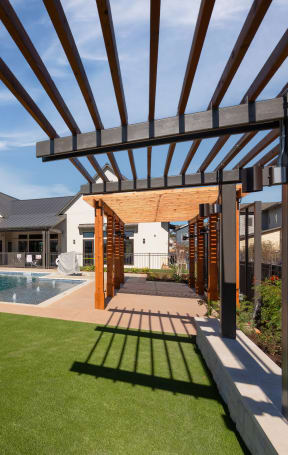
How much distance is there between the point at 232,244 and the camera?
4.31 metres

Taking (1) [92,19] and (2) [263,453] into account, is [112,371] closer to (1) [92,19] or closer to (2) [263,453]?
(2) [263,453]

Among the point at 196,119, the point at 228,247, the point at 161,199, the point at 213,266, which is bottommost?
the point at 213,266

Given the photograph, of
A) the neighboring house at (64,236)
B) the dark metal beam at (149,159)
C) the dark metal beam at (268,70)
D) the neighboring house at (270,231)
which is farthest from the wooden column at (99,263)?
the neighboring house at (64,236)

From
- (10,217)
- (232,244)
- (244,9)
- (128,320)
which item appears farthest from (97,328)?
(10,217)

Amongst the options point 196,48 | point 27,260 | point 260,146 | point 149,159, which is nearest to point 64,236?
point 27,260

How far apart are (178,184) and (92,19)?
365 cm

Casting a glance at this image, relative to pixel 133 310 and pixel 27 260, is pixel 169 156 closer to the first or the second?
pixel 133 310

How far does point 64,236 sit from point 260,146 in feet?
64.0

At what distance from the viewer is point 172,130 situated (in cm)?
296

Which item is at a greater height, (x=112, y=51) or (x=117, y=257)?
(x=112, y=51)

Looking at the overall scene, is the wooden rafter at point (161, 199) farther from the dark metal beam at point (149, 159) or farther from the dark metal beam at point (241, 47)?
the dark metal beam at point (241, 47)

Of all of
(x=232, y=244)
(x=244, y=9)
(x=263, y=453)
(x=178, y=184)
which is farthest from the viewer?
(x=178, y=184)

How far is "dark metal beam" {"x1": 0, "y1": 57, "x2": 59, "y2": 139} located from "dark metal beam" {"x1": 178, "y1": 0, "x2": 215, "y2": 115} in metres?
1.88

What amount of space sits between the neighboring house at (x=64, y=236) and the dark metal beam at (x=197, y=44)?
52.2ft
